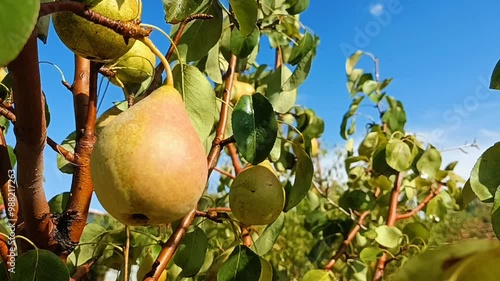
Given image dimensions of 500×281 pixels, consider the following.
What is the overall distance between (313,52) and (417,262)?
1.06 metres

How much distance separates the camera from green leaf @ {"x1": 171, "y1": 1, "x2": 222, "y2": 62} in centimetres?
89

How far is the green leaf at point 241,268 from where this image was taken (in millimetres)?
880

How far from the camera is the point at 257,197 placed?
951 mm

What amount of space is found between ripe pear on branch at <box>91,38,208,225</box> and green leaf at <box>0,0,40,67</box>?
0.21 m

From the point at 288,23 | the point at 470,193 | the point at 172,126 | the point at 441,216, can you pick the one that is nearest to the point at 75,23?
the point at 172,126

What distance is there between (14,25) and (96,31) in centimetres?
34

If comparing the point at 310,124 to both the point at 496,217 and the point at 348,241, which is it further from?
the point at 496,217

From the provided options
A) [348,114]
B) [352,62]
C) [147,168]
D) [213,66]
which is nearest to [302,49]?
[213,66]

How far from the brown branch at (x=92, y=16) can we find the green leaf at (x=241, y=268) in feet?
1.40

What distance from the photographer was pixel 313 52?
1.27 metres

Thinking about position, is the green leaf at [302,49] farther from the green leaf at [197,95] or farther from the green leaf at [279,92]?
the green leaf at [197,95]

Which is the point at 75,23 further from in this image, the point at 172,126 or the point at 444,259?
the point at 444,259

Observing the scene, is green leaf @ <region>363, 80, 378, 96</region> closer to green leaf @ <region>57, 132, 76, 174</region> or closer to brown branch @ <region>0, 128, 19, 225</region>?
green leaf @ <region>57, 132, 76, 174</region>

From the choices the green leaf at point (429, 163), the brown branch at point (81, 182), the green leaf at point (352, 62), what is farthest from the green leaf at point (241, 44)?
the green leaf at point (352, 62)
